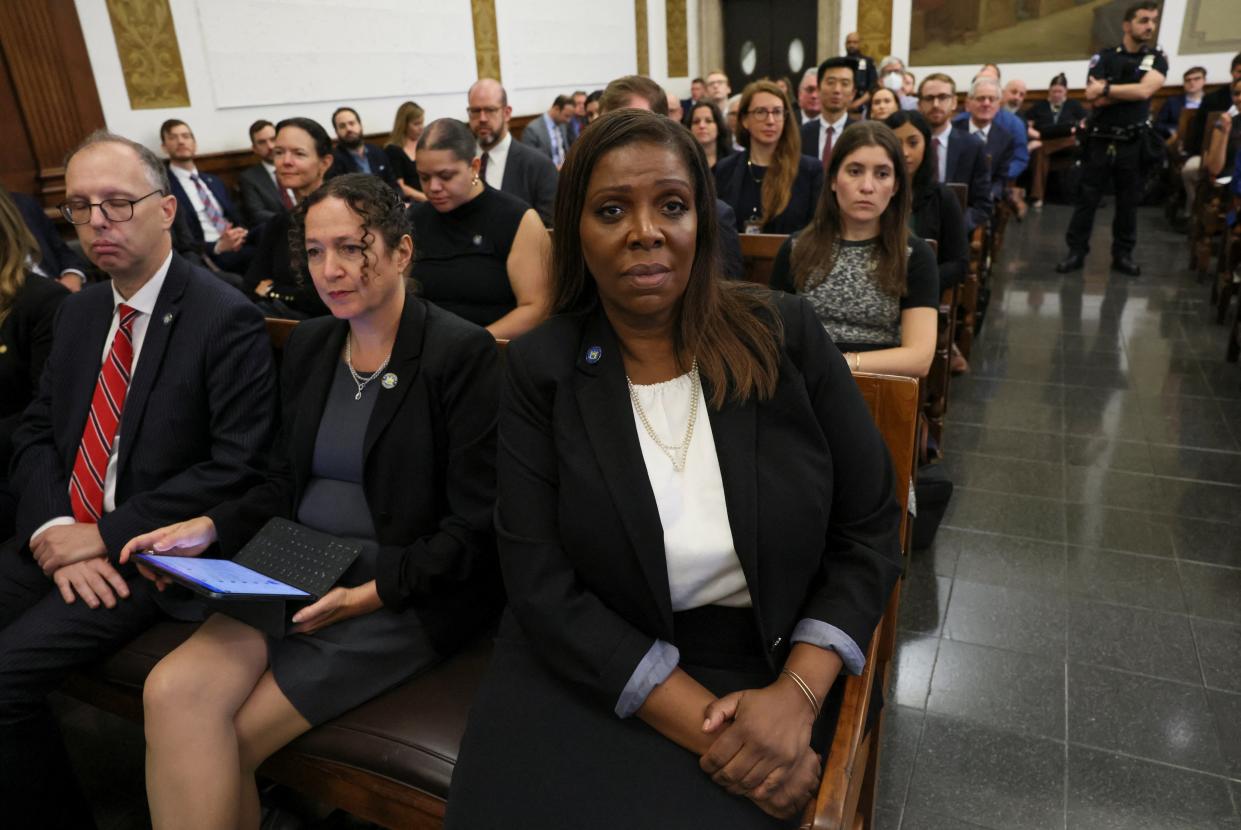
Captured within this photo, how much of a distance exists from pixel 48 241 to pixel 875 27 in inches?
432

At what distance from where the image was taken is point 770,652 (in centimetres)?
135

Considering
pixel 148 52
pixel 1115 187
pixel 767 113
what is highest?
pixel 148 52

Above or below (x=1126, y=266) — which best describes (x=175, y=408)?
above

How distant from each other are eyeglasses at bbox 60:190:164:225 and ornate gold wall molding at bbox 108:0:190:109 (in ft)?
14.2

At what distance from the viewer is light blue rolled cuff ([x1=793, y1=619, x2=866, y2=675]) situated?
4.36ft

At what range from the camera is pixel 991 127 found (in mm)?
6754

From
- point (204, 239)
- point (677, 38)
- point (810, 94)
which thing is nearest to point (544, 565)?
point (204, 239)

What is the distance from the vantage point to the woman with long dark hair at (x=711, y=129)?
508cm

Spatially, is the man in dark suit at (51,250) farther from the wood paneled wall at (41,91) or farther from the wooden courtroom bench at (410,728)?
the wooden courtroom bench at (410,728)

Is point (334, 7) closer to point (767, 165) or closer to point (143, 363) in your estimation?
point (767, 165)

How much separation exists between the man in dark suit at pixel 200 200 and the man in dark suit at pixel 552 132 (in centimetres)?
231

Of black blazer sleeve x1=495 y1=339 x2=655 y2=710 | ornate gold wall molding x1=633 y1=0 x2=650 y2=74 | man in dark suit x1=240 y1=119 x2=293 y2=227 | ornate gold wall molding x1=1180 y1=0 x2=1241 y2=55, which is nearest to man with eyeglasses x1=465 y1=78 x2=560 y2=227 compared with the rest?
man in dark suit x1=240 y1=119 x2=293 y2=227

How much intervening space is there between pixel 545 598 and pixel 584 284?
54 cm

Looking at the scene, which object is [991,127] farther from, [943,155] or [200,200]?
[200,200]
